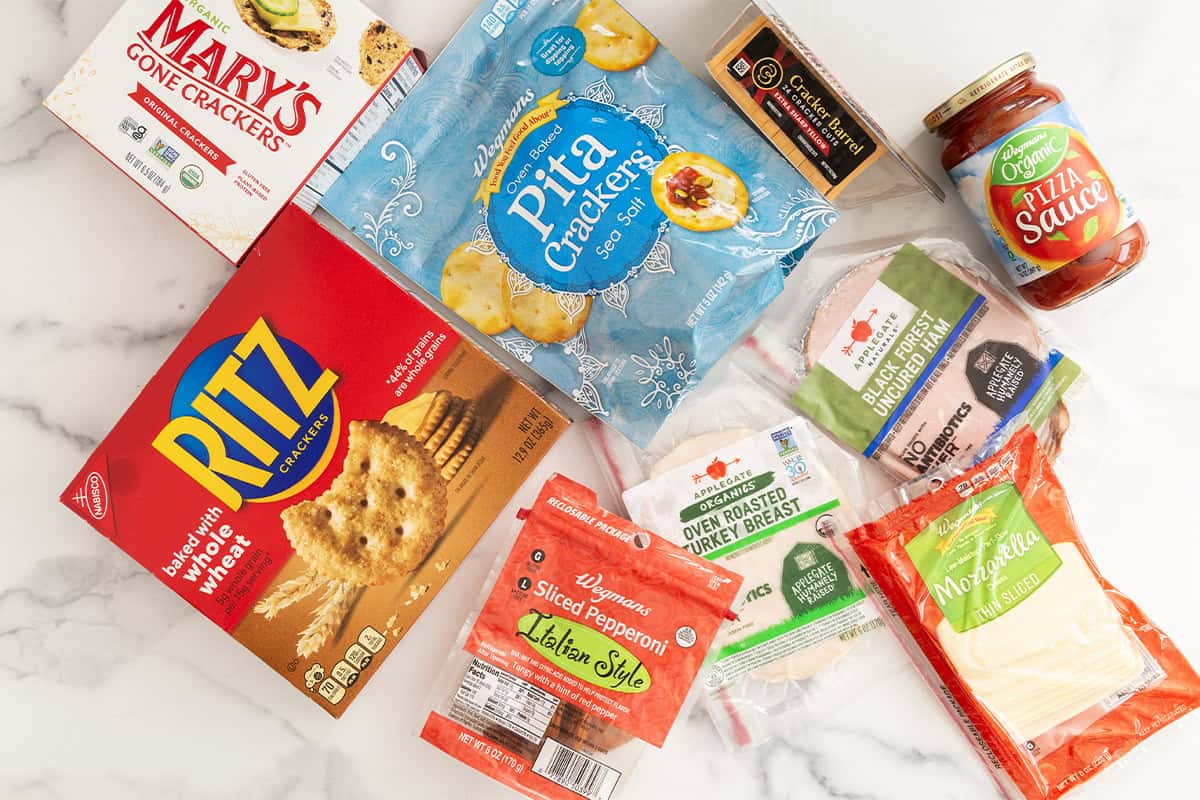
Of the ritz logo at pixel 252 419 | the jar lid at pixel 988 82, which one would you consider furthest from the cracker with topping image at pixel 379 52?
the jar lid at pixel 988 82

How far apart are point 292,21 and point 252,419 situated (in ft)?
1.39

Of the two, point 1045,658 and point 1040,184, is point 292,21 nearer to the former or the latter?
point 1040,184

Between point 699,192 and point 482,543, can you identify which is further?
point 482,543

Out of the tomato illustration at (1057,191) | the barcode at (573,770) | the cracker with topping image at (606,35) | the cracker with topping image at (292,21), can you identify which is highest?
the tomato illustration at (1057,191)

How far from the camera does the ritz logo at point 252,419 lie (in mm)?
864

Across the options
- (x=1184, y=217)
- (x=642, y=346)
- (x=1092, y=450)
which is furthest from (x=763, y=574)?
(x=1184, y=217)

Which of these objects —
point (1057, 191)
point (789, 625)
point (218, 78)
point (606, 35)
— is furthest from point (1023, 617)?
point (218, 78)

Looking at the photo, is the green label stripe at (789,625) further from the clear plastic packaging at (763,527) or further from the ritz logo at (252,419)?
the ritz logo at (252,419)

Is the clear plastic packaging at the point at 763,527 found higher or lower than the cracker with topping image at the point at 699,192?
lower

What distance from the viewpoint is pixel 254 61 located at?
0.84 meters

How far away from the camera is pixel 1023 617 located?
0.91 meters

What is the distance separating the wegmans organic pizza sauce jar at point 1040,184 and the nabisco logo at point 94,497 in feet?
3.24

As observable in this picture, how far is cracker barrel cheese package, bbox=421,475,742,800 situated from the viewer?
878mm

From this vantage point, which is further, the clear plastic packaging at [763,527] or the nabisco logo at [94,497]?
the clear plastic packaging at [763,527]
